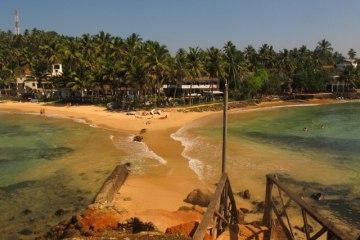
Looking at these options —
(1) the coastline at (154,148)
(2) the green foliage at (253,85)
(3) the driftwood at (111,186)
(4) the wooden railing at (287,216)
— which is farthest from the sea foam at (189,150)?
(2) the green foliage at (253,85)

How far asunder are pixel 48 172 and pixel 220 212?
18205 mm

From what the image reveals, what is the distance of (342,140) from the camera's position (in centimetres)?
4709

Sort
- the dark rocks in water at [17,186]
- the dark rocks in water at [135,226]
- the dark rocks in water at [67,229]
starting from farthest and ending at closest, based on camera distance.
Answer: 1. the dark rocks in water at [17,186]
2. the dark rocks in water at [67,229]
3. the dark rocks in water at [135,226]

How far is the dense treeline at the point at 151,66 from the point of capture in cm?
7094

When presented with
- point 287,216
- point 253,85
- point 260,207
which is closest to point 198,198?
point 260,207

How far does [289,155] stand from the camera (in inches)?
1469

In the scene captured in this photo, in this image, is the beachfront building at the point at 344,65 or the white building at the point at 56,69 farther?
the beachfront building at the point at 344,65

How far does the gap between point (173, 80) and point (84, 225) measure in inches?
2589

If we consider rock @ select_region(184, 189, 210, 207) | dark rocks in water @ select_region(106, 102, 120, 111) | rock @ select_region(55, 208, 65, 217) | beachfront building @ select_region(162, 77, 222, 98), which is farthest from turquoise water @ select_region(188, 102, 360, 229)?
beachfront building @ select_region(162, 77, 222, 98)

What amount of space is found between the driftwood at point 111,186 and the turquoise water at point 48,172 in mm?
1341

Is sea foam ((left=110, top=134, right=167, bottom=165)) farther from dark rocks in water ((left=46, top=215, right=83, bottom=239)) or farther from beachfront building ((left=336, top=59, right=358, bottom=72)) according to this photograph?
beachfront building ((left=336, top=59, right=358, bottom=72))

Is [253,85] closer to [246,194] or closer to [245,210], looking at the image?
[246,194]

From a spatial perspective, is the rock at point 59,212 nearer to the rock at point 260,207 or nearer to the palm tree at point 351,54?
the rock at point 260,207

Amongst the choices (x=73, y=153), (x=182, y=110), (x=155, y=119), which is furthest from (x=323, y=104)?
(x=73, y=153)
